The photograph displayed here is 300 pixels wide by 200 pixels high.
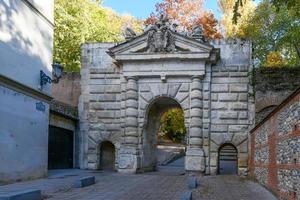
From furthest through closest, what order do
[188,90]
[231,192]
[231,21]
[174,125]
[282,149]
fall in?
[174,125] < [231,21] < [188,90] < [231,192] < [282,149]

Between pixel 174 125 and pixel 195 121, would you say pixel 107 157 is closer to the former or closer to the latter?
pixel 195 121

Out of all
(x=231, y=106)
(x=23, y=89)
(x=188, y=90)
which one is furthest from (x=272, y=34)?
(x=23, y=89)

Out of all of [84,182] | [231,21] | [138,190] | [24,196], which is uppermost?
[231,21]

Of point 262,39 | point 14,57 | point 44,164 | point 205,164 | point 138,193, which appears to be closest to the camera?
point 138,193

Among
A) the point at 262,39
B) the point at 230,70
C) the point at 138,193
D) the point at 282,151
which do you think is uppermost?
the point at 262,39

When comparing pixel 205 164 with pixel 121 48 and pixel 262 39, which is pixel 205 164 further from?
pixel 262 39

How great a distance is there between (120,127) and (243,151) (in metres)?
5.56

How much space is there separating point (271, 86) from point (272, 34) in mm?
12174

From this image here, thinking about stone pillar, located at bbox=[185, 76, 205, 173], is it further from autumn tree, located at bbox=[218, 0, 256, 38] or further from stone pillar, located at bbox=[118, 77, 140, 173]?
autumn tree, located at bbox=[218, 0, 256, 38]

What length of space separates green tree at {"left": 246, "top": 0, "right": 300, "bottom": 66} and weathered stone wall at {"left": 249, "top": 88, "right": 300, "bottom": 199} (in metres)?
16.8

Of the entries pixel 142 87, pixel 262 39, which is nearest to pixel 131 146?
→ pixel 142 87

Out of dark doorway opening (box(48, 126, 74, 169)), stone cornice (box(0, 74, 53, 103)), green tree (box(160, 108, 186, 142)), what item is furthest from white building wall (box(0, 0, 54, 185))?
green tree (box(160, 108, 186, 142))

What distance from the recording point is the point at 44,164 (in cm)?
1783

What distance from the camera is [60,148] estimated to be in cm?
2248
